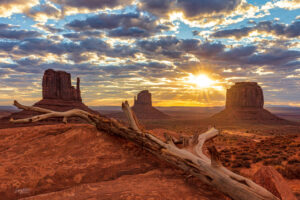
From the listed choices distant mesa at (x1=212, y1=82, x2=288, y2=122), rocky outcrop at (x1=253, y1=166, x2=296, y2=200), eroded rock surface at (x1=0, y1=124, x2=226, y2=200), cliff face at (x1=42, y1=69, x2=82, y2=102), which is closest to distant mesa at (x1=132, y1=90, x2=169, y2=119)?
distant mesa at (x1=212, y1=82, x2=288, y2=122)

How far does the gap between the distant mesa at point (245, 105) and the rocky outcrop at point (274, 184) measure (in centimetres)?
9133

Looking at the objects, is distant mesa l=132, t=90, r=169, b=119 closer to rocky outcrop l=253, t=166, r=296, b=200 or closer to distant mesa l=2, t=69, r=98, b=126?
distant mesa l=2, t=69, r=98, b=126

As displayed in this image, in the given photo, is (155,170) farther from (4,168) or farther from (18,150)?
(18,150)

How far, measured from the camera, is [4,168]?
4.66 metres

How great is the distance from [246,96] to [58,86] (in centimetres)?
10046

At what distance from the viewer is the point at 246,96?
320 ft

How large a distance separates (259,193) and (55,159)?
541 cm

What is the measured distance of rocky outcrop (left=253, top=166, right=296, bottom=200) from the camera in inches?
168

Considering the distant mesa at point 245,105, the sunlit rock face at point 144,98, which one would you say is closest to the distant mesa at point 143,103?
the sunlit rock face at point 144,98

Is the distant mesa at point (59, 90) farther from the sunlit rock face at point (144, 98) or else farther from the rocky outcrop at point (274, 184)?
the rocky outcrop at point (274, 184)

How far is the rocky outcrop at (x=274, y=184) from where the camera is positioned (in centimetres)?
427

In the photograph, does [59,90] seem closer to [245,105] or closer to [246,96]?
[245,105]

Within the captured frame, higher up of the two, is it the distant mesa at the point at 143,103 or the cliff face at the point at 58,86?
A: the cliff face at the point at 58,86

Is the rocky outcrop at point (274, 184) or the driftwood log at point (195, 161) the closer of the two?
the driftwood log at point (195, 161)
